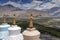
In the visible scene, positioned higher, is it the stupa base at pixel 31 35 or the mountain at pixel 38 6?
the mountain at pixel 38 6

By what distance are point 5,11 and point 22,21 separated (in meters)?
0.20

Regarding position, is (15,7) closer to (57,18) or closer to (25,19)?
(25,19)

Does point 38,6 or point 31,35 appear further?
point 38,6

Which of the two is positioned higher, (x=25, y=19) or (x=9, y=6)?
(x=9, y=6)

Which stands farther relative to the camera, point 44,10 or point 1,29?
point 44,10

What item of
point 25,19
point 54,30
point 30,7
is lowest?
point 54,30

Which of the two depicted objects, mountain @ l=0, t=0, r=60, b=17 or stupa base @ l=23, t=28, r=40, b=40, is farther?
mountain @ l=0, t=0, r=60, b=17

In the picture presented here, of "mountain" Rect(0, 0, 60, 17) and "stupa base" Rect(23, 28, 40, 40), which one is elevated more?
"mountain" Rect(0, 0, 60, 17)

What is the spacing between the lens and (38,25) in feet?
4.19

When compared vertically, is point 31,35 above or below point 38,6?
below

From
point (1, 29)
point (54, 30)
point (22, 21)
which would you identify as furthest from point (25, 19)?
point (1, 29)

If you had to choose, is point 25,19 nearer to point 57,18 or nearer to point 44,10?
point 44,10

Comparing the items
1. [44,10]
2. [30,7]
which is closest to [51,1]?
[44,10]

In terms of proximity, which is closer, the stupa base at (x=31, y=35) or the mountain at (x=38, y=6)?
the stupa base at (x=31, y=35)
